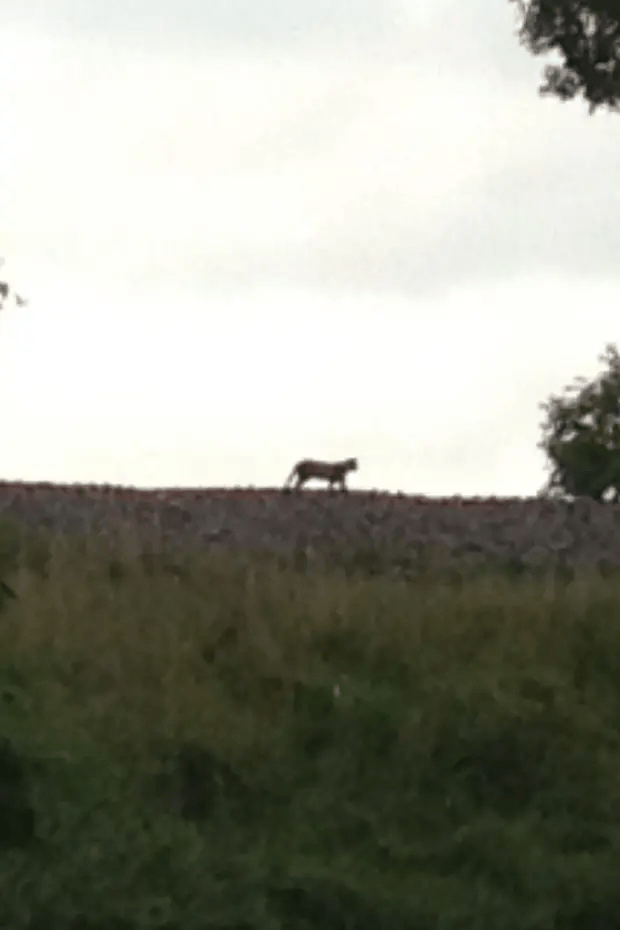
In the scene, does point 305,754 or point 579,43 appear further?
point 579,43

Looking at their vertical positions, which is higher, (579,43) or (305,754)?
(579,43)

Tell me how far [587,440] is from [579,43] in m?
7.06

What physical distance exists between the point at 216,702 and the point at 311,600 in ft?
7.13

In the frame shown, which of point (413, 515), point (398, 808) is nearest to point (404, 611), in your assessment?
point (398, 808)

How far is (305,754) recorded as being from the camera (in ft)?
38.6

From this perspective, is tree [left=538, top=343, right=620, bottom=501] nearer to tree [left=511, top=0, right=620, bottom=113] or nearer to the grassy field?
tree [left=511, top=0, right=620, bottom=113]

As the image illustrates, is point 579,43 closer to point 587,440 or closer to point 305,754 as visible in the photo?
point 587,440

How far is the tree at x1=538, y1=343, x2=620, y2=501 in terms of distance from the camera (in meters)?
29.2

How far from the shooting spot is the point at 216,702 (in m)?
12.4

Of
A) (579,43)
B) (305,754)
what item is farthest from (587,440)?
(305,754)

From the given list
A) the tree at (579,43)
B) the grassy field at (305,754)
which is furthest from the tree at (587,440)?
the grassy field at (305,754)

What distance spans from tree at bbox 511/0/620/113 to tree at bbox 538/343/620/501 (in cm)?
486

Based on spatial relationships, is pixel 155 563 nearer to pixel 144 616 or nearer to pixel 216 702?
pixel 144 616

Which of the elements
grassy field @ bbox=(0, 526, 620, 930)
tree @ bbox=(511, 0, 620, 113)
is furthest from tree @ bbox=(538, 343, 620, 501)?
grassy field @ bbox=(0, 526, 620, 930)
